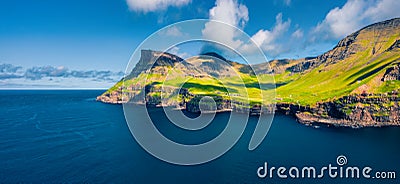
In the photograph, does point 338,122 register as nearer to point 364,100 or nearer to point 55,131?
point 364,100

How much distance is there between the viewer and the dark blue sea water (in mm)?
54375

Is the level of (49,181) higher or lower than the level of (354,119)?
lower

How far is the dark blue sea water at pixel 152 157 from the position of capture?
178 feet

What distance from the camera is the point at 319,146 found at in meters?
82.2

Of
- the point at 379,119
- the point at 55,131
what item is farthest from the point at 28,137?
the point at 379,119

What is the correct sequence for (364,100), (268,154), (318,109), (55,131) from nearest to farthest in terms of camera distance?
(268,154) → (55,131) → (364,100) → (318,109)

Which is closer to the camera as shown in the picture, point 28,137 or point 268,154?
point 268,154

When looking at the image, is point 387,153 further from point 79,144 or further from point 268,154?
point 79,144

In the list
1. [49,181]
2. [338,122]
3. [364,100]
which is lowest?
[49,181]

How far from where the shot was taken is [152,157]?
68.8 metres

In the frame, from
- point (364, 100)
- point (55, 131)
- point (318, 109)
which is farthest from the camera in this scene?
point (318, 109)

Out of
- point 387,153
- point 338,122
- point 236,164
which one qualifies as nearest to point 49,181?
point 236,164

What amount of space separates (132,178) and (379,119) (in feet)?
418

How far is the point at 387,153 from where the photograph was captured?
7531cm
